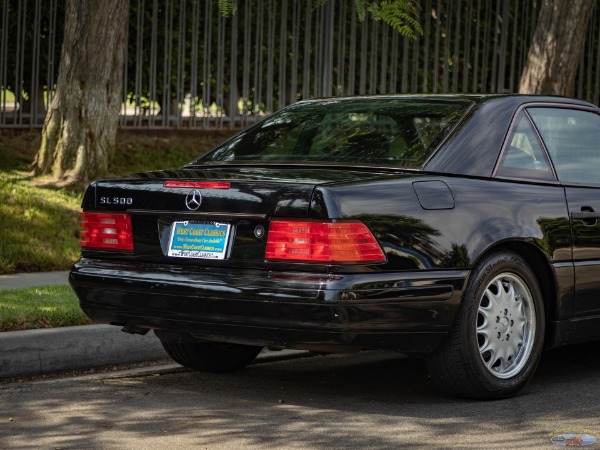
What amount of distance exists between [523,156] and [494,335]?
98 cm

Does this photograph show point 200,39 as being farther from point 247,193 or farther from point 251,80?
point 247,193

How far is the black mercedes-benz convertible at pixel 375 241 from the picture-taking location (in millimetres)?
5461

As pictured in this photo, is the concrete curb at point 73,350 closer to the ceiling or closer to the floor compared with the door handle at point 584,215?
closer to the floor

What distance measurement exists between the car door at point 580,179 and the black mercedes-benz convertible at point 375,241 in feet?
0.04

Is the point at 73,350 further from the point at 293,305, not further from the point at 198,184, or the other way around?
the point at 293,305

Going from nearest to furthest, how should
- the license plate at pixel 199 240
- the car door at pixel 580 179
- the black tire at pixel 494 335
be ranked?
the license plate at pixel 199 240 → the black tire at pixel 494 335 → the car door at pixel 580 179

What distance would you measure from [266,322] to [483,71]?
13.1 meters

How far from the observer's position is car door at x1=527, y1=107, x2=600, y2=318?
6410 mm

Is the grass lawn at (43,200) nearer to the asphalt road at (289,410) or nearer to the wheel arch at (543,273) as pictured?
the asphalt road at (289,410)

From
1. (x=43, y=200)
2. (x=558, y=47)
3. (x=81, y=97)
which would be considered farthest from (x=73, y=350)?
(x=558, y=47)

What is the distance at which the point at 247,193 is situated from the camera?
5.61 meters

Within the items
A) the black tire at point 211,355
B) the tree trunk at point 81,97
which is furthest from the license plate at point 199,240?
the tree trunk at point 81,97

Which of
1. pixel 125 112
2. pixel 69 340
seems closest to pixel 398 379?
pixel 69 340

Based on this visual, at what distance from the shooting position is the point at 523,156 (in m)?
6.41
